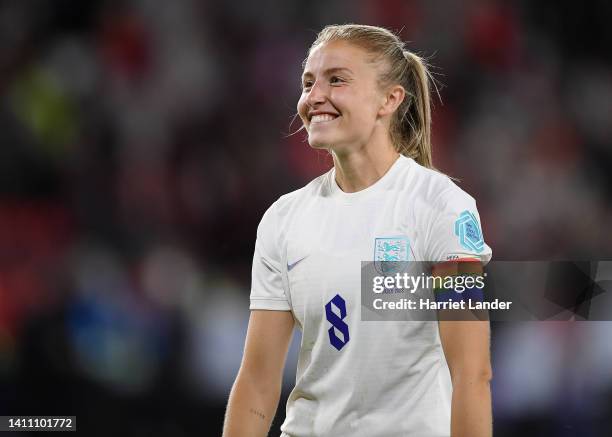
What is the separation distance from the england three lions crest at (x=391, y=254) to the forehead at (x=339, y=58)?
1.67 ft

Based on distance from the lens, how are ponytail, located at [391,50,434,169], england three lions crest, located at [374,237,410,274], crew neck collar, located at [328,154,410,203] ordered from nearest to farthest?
england three lions crest, located at [374,237,410,274]
crew neck collar, located at [328,154,410,203]
ponytail, located at [391,50,434,169]

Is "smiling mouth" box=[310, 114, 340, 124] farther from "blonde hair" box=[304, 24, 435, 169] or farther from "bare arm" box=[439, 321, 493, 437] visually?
"bare arm" box=[439, 321, 493, 437]

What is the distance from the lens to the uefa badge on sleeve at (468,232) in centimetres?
217

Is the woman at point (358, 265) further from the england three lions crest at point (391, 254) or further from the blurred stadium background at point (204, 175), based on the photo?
the blurred stadium background at point (204, 175)

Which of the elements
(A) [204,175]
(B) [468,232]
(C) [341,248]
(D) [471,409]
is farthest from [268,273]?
(A) [204,175]

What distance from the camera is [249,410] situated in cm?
246

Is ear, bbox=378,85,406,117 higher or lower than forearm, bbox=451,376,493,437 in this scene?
higher

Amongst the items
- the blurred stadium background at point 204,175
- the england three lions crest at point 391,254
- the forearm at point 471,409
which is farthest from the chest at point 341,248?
the blurred stadium background at point 204,175

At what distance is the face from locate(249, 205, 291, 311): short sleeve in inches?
11.3

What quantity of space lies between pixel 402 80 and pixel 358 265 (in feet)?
2.05

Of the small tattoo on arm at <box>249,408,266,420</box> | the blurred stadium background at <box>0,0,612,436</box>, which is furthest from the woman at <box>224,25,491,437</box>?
the blurred stadium background at <box>0,0,612,436</box>

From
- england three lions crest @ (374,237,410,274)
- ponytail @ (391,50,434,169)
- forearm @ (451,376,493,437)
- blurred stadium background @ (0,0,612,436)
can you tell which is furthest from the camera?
blurred stadium background @ (0,0,612,436)

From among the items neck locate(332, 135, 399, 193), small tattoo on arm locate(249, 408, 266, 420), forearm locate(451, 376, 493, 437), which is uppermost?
neck locate(332, 135, 399, 193)

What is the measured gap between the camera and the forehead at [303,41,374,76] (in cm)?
247
